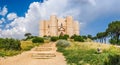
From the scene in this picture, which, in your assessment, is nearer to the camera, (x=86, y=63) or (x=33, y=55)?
(x=86, y=63)

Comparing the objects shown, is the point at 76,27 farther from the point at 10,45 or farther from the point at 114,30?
the point at 10,45

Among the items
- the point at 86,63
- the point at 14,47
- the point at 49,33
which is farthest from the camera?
the point at 49,33

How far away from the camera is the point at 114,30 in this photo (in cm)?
6256

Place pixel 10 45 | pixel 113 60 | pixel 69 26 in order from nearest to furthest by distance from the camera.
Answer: pixel 113 60, pixel 10 45, pixel 69 26

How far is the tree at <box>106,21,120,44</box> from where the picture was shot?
6194cm

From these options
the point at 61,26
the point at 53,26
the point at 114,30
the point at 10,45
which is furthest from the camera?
the point at 61,26

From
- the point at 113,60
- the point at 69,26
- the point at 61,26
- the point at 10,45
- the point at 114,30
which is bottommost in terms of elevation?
the point at 113,60

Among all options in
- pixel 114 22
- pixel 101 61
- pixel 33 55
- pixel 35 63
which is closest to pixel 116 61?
pixel 101 61

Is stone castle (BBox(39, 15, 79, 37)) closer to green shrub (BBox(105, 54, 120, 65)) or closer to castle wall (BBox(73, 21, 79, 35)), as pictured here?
castle wall (BBox(73, 21, 79, 35))

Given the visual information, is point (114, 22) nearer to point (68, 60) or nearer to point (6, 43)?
point (6, 43)

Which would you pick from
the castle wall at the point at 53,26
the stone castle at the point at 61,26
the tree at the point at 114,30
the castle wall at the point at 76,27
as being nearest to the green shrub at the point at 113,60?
the tree at the point at 114,30

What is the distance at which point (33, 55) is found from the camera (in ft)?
90.1

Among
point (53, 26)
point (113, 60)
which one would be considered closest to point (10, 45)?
point (113, 60)

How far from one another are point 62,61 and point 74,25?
176ft
